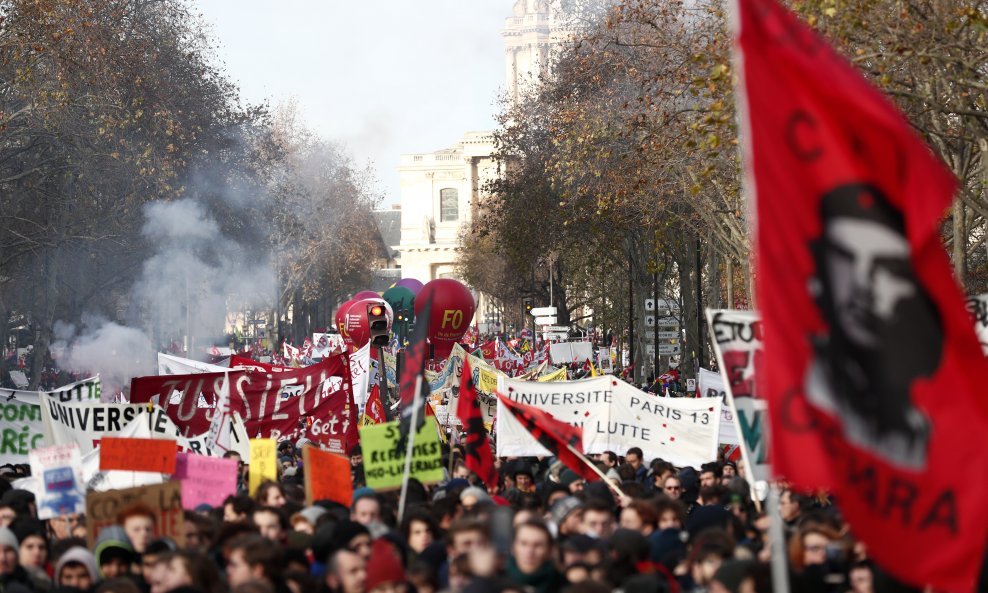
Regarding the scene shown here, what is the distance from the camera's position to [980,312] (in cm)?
1016

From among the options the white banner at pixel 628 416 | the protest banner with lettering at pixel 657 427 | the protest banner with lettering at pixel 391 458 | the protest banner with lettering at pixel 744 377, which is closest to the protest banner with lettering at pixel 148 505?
the protest banner with lettering at pixel 391 458

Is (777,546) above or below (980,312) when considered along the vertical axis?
below

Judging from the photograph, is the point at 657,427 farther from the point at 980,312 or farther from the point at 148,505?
the point at 148,505

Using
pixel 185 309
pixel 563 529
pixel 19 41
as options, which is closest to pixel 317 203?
pixel 185 309

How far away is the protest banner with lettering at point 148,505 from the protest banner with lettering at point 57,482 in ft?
4.46

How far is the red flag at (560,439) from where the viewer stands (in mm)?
12297

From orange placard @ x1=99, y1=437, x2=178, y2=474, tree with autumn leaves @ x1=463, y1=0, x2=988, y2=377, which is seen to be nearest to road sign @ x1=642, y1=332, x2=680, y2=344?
tree with autumn leaves @ x1=463, y1=0, x2=988, y2=377

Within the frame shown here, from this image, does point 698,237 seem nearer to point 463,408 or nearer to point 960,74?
point 960,74

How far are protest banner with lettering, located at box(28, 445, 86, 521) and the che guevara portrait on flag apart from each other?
6937mm

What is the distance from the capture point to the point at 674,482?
12.4m

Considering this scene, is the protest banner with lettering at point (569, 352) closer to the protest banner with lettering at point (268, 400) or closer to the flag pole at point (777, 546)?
the protest banner with lettering at point (268, 400)

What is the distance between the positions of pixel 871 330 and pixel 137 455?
7.72 metres

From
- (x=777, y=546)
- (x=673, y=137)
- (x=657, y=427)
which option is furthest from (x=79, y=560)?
(x=673, y=137)

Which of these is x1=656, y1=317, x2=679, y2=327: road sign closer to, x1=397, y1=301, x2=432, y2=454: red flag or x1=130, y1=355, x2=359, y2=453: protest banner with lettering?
x1=130, y1=355, x2=359, y2=453: protest banner with lettering
